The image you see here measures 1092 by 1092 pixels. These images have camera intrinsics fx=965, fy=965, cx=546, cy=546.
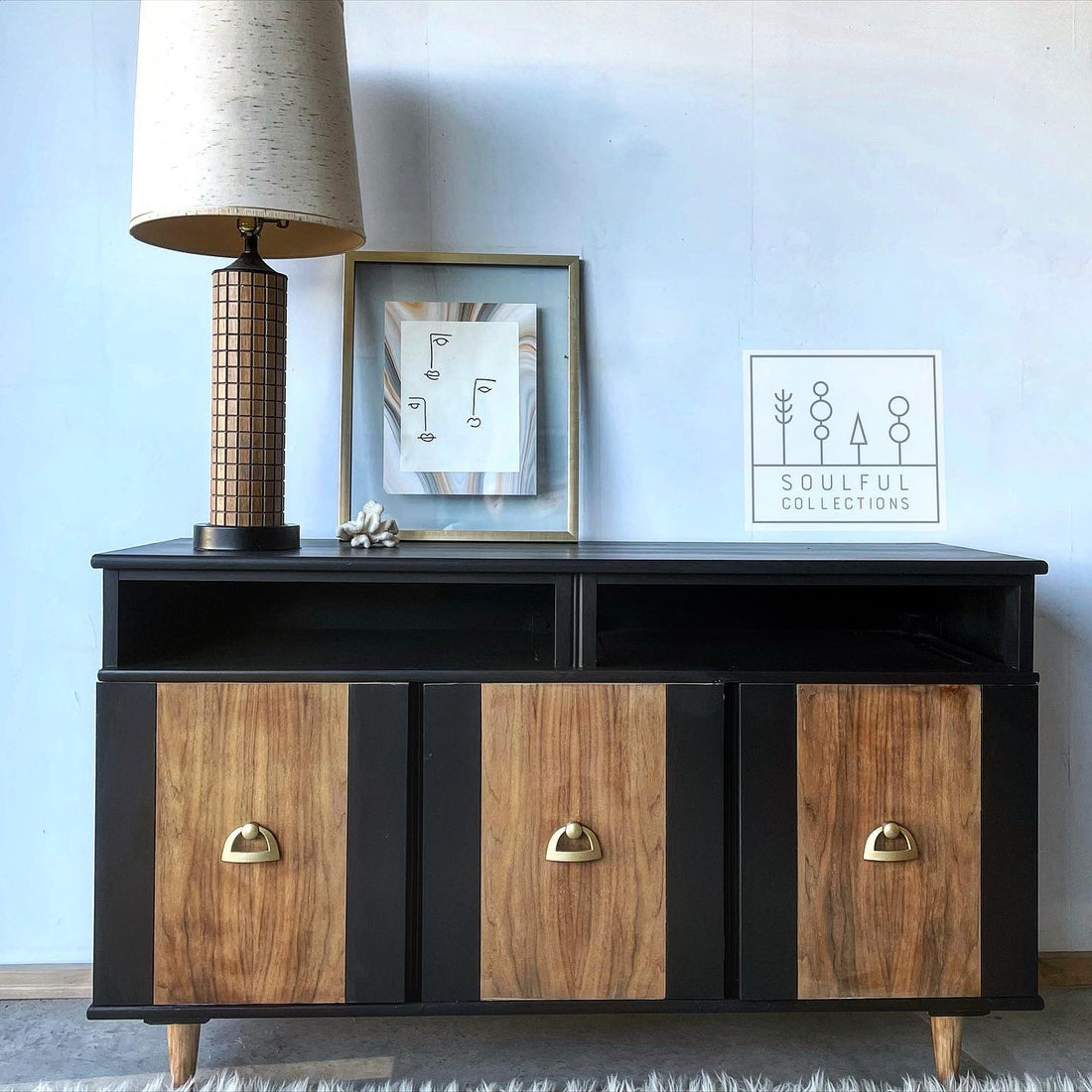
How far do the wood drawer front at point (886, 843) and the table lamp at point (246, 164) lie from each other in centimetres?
81

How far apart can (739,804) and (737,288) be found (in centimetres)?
87

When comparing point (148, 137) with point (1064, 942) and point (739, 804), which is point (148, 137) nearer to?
point (739, 804)

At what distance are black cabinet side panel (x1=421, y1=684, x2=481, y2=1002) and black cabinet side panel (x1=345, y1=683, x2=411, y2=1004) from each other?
0.11ft

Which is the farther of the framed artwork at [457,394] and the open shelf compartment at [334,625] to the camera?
the framed artwork at [457,394]

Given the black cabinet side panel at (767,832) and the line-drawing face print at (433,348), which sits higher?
the line-drawing face print at (433,348)

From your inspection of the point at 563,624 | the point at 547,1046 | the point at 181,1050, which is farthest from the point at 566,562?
the point at 181,1050

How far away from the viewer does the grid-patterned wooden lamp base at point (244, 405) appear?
1.36m

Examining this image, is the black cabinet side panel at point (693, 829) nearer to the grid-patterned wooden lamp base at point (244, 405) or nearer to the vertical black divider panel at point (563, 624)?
the vertical black divider panel at point (563, 624)

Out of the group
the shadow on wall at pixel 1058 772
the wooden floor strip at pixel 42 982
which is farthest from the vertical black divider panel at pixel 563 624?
the wooden floor strip at pixel 42 982

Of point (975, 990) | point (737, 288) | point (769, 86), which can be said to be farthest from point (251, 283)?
point (975, 990)

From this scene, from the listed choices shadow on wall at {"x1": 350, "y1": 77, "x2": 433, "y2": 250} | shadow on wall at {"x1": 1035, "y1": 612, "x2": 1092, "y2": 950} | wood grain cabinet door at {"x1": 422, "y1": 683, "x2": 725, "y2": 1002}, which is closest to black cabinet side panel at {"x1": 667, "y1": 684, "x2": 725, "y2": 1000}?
wood grain cabinet door at {"x1": 422, "y1": 683, "x2": 725, "y2": 1002}

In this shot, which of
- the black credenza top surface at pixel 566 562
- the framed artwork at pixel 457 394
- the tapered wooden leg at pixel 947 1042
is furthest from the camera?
the framed artwork at pixel 457 394

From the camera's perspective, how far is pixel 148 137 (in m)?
1.30

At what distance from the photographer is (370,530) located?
142 centimetres
